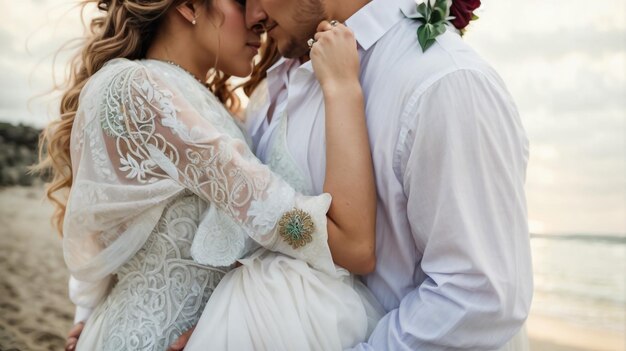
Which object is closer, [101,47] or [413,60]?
[413,60]

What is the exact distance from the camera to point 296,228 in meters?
1.93

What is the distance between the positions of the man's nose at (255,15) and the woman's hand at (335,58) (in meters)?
0.39

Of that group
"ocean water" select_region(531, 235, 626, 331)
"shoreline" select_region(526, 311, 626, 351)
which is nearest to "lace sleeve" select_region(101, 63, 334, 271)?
"shoreline" select_region(526, 311, 626, 351)

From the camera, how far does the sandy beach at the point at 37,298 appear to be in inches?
255

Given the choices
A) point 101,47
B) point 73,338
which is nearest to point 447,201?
point 101,47

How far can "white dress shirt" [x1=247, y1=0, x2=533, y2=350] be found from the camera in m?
1.77

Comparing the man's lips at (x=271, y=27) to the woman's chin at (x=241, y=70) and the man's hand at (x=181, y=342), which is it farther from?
the man's hand at (x=181, y=342)

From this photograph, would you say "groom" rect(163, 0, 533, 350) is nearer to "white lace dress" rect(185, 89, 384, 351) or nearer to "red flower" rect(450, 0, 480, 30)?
"white lace dress" rect(185, 89, 384, 351)

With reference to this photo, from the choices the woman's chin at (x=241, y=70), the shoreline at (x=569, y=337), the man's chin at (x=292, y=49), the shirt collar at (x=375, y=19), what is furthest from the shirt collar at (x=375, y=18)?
the shoreline at (x=569, y=337)

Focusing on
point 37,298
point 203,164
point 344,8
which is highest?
point 344,8

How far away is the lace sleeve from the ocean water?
21.0 ft

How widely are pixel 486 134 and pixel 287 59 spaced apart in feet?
3.34

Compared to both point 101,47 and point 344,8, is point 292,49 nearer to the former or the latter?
point 344,8

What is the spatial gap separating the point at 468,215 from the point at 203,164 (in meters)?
0.78
